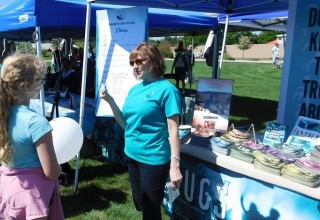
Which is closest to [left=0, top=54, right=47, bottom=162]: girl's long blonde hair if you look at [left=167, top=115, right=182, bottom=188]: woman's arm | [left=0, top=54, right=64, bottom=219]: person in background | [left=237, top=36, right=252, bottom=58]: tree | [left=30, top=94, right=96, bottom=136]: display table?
[left=0, top=54, right=64, bottom=219]: person in background

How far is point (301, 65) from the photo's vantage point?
3.21 meters

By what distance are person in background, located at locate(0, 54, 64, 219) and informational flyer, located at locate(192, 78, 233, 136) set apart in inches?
63.4

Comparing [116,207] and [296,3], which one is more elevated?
[296,3]

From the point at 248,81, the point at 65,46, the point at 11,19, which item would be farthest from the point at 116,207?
the point at 248,81

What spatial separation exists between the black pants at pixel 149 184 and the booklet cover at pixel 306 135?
1029mm

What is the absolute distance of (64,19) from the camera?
181 inches

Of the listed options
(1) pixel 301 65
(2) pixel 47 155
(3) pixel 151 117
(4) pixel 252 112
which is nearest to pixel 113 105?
(3) pixel 151 117

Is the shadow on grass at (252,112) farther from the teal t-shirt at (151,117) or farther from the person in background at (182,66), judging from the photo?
the teal t-shirt at (151,117)

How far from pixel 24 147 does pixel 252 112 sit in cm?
737

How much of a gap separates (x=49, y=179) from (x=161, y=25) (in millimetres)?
4953

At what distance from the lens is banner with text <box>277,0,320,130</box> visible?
310 cm

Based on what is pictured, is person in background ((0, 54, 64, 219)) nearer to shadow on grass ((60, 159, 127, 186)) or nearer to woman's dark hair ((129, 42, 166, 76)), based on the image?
woman's dark hair ((129, 42, 166, 76))

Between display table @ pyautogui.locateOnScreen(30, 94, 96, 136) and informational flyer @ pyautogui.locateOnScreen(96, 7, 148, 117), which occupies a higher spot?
informational flyer @ pyautogui.locateOnScreen(96, 7, 148, 117)

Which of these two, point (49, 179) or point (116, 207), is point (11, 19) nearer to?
point (116, 207)
